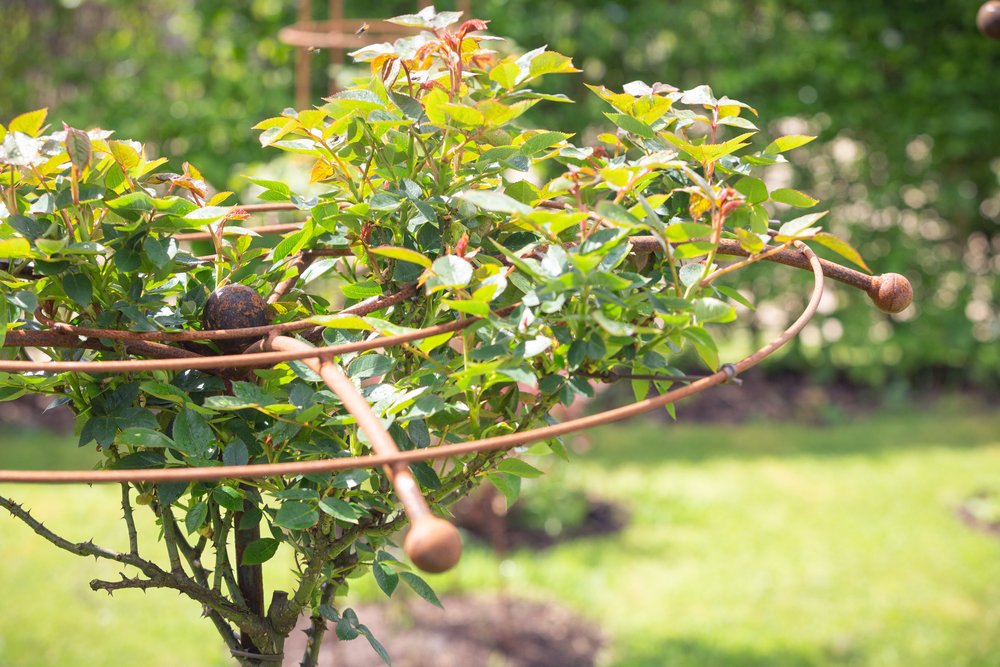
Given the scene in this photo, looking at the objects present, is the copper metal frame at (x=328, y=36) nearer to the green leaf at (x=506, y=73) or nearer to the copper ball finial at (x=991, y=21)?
the copper ball finial at (x=991, y=21)

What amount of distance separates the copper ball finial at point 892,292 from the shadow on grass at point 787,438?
385 cm

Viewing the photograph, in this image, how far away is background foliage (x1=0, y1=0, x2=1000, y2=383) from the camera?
550 cm

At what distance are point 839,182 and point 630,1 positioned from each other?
1752 millimetres

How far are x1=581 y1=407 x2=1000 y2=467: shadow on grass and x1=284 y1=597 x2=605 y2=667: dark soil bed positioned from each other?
1.65 metres

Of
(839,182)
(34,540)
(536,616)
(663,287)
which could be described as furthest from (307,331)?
(839,182)

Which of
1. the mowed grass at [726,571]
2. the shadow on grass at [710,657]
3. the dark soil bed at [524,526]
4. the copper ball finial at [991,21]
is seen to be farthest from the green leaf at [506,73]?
the dark soil bed at [524,526]

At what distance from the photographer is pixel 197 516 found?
937mm

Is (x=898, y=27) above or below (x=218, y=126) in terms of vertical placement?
above

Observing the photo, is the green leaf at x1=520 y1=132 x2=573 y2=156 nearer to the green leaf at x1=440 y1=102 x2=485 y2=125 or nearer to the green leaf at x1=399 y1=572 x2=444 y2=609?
the green leaf at x1=440 y1=102 x2=485 y2=125

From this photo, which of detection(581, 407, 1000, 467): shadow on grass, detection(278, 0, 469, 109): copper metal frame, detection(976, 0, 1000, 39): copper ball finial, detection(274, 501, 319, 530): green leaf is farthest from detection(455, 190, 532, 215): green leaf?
detection(581, 407, 1000, 467): shadow on grass

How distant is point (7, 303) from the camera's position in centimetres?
89

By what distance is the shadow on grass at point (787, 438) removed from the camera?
4.93 m

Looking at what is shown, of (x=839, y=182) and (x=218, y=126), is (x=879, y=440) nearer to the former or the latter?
(x=839, y=182)

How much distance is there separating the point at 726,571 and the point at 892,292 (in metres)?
2.80
